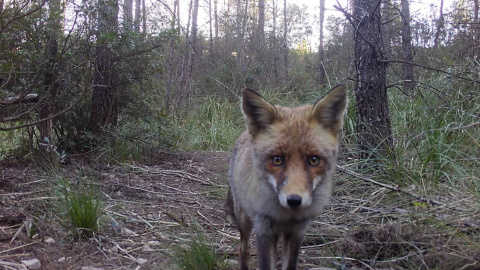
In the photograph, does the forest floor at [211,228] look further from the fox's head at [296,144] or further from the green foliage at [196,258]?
the fox's head at [296,144]

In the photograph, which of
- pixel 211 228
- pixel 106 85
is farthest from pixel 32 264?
pixel 106 85

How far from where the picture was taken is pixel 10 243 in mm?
3469

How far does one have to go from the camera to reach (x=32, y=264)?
313 cm

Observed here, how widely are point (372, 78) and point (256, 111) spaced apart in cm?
314

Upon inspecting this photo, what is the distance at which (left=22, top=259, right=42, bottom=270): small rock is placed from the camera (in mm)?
3117

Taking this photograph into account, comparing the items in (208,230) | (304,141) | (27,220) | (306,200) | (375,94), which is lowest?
(208,230)

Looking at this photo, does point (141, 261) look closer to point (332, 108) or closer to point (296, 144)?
point (296, 144)

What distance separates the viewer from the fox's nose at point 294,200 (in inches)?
96.6

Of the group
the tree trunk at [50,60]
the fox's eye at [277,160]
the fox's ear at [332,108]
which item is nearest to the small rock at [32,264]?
the fox's eye at [277,160]

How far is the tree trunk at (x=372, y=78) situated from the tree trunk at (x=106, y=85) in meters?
4.20

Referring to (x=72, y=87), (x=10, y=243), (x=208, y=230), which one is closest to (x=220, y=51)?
(x=72, y=87)

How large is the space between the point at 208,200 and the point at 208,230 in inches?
46.7

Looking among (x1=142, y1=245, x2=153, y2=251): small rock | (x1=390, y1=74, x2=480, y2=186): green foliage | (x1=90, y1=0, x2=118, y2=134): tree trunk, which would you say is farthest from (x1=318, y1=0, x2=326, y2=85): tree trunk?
(x1=142, y1=245, x2=153, y2=251): small rock

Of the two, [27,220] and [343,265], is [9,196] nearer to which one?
[27,220]
